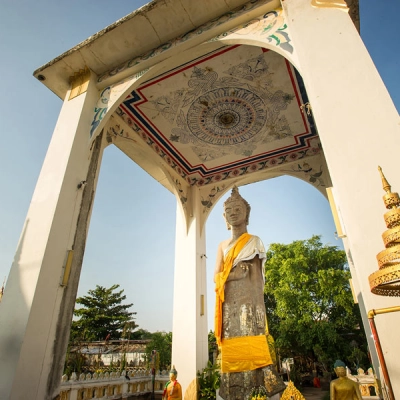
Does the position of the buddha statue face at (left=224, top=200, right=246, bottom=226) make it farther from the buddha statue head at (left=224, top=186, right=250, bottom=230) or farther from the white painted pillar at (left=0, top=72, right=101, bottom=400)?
the white painted pillar at (left=0, top=72, right=101, bottom=400)

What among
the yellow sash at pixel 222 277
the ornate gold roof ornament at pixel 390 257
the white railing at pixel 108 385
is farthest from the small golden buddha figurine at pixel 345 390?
the white railing at pixel 108 385

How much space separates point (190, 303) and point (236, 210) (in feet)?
9.37

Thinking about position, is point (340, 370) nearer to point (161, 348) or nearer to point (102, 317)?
point (161, 348)

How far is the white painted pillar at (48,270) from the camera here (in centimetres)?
307

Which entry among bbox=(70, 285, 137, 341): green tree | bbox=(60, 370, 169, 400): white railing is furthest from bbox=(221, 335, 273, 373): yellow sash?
bbox=(70, 285, 137, 341): green tree

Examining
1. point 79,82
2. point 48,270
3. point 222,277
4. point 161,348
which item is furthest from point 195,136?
point 161,348

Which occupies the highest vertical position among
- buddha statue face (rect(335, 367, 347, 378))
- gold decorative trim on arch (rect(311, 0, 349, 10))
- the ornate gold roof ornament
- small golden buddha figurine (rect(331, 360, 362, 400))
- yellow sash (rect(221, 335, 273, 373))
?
gold decorative trim on arch (rect(311, 0, 349, 10))

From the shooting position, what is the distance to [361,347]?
15.6 m

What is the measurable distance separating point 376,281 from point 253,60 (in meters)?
4.81

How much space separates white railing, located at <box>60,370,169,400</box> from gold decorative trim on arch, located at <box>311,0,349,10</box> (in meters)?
8.75

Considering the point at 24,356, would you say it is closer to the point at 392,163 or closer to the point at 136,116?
the point at 392,163

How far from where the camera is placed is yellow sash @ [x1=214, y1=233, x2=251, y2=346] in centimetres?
425

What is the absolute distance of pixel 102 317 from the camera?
24312 millimetres

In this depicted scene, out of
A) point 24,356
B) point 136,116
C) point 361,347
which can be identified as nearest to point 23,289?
point 24,356
